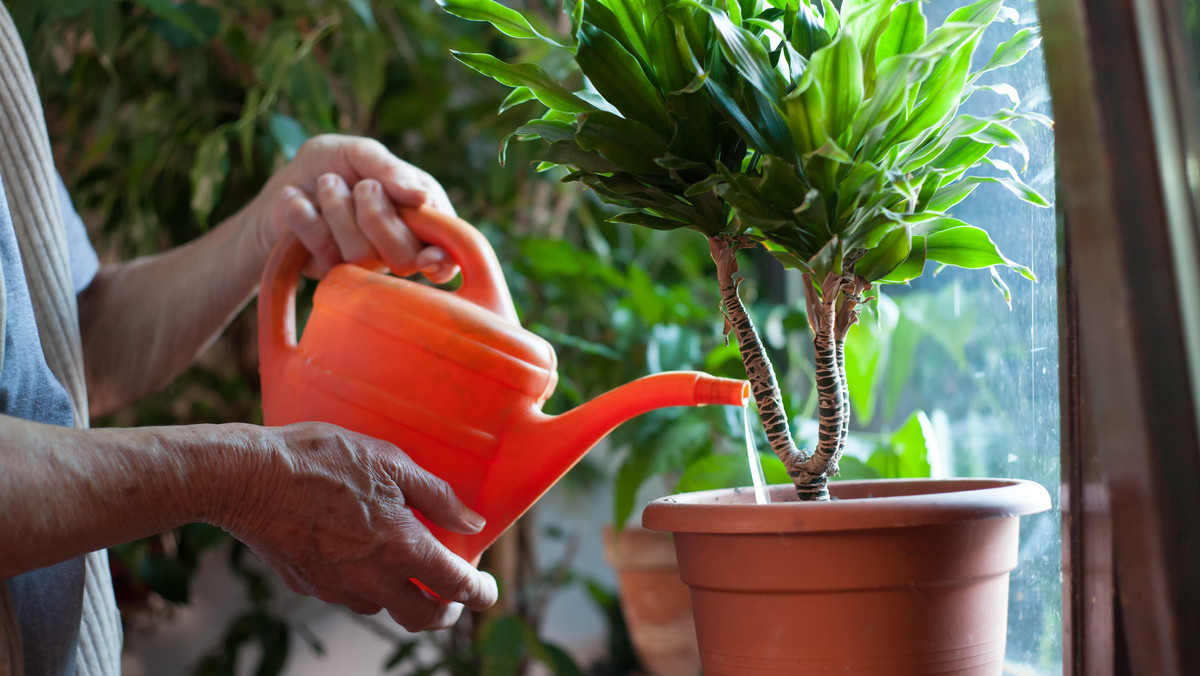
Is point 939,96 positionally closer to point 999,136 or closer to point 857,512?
point 999,136

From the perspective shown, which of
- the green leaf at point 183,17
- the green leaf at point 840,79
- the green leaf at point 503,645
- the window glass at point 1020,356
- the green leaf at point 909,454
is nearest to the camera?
the green leaf at point 840,79

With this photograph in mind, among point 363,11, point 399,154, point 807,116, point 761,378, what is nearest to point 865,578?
point 761,378

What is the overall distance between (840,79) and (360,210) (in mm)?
436

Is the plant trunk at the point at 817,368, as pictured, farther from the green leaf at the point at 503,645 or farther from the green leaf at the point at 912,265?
the green leaf at the point at 503,645

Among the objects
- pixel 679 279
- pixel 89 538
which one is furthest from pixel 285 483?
pixel 679 279

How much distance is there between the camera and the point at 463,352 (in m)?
0.59

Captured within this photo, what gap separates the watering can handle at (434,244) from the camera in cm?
66

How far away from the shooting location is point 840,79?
18.9 inches

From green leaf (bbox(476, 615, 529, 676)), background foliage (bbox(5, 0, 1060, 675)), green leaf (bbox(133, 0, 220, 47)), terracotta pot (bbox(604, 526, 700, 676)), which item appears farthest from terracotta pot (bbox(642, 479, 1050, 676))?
green leaf (bbox(133, 0, 220, 47))

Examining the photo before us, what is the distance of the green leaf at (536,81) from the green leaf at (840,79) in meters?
0.15

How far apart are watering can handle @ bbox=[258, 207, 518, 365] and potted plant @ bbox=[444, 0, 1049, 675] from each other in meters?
0.13

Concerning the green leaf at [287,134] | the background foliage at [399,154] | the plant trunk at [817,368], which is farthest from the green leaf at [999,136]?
the green leaf at [287,134]

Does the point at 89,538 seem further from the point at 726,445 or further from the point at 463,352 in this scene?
the point at 726,445

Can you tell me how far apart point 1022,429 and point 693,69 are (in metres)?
0.47
